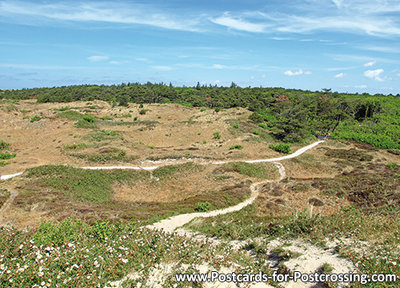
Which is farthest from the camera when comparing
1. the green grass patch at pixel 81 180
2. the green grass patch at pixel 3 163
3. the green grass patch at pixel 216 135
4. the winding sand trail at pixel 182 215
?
the green grass patch at pixel 216 135

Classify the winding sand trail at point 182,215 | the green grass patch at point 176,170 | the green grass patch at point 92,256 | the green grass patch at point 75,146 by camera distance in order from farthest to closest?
the green grass patch at point 75,146, the green grass patch at point 176,170, the winding sand trail at point 182,215, the green grass patch at point 92,256

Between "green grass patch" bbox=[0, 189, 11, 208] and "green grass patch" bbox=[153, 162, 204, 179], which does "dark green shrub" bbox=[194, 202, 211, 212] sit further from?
"green grass patch" bbox=[0, 189, 11, 208]

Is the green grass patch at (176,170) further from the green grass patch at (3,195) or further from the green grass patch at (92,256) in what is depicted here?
the green grass patch at (92,256)

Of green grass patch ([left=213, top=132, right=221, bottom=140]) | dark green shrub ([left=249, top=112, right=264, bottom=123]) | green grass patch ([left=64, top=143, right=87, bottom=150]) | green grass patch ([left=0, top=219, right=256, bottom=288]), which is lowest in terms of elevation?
green grass patch ([left=0, top=219, right=256, bottom=288])

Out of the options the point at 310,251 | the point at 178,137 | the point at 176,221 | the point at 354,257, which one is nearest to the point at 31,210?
the point at 176,221

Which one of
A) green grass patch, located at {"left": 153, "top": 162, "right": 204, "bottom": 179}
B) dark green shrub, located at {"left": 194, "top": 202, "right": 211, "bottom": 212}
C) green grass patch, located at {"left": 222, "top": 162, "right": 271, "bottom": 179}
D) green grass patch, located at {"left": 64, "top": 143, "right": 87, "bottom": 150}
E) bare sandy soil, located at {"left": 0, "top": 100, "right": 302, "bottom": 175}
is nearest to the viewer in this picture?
dark green shrub, located at {"left": 194, "top": 202, "right": 211, "bottom": 212}

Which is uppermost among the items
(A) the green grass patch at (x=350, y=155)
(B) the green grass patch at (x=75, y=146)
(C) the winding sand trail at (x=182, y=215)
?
(A) the green grass patch at (x=350, y=155)

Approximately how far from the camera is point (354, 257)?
8.70 meters

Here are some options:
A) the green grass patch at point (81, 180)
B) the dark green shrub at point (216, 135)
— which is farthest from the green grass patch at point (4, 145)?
the dark green shrub at point (216, 135)

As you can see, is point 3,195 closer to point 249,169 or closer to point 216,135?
point 249,169

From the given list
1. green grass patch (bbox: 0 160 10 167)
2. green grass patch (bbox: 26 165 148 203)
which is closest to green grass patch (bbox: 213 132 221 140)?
green grass patch (bbox: 26 165 148 203)

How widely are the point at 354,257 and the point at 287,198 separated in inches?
628

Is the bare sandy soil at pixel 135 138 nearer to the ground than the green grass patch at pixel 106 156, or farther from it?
farther from it

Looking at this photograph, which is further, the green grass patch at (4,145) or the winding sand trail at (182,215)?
the green grass patch at (4,145)
